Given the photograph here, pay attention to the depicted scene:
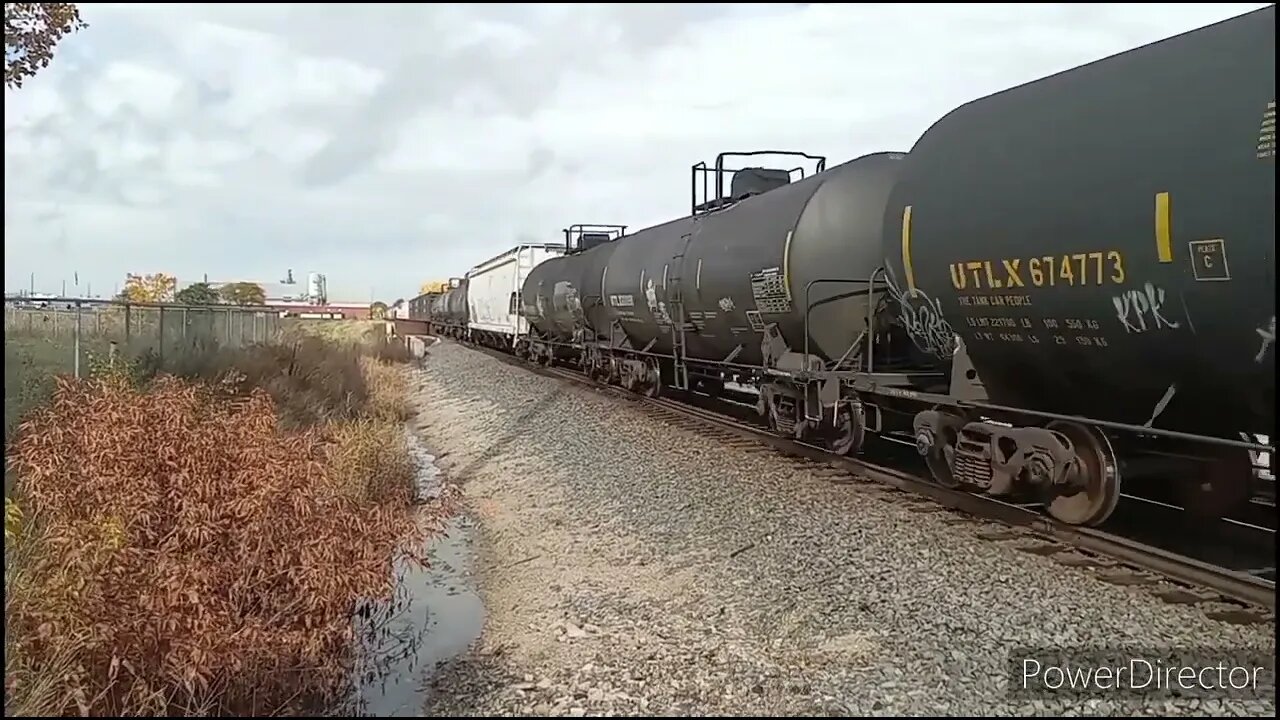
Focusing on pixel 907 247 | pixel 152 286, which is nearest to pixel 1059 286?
pixel 907 247

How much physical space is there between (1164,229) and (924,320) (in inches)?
109

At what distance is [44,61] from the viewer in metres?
8.12

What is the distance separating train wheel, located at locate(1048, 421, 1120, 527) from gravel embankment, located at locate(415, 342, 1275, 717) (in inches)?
22.6

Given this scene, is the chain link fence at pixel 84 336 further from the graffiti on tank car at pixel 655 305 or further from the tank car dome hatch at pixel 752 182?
the tank car dome hatch at pixel 752 182

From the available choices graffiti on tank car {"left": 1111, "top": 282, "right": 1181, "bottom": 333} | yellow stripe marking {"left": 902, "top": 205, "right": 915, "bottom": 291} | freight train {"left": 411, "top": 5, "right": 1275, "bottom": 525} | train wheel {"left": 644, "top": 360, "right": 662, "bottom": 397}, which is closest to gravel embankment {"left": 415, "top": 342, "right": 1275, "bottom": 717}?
freight train {"left": 411, "top": 5, "right": 1275, "bottom": 525}

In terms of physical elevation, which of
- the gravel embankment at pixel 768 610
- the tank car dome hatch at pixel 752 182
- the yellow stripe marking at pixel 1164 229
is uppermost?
the tank car dome hatch at pixel 752 182

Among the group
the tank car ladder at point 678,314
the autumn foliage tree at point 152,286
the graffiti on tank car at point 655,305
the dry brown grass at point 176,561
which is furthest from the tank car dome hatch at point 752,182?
the autumn foliage tree at point 152,286

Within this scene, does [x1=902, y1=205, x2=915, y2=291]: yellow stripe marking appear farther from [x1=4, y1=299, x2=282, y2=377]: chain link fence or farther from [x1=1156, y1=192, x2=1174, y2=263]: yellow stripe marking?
[x1=4, y1=299, x2=282, y2=377]: chain link fence

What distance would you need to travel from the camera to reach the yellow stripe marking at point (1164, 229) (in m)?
5.44

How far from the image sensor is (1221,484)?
6.91 metres

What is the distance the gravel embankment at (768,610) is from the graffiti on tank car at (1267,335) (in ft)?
5.14

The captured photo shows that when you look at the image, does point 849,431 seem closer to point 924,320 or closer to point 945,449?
point 945,449

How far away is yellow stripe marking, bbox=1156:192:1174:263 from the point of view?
17.8 ft

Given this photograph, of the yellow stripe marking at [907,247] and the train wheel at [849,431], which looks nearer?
the yellow stripe marking at [907,247]
